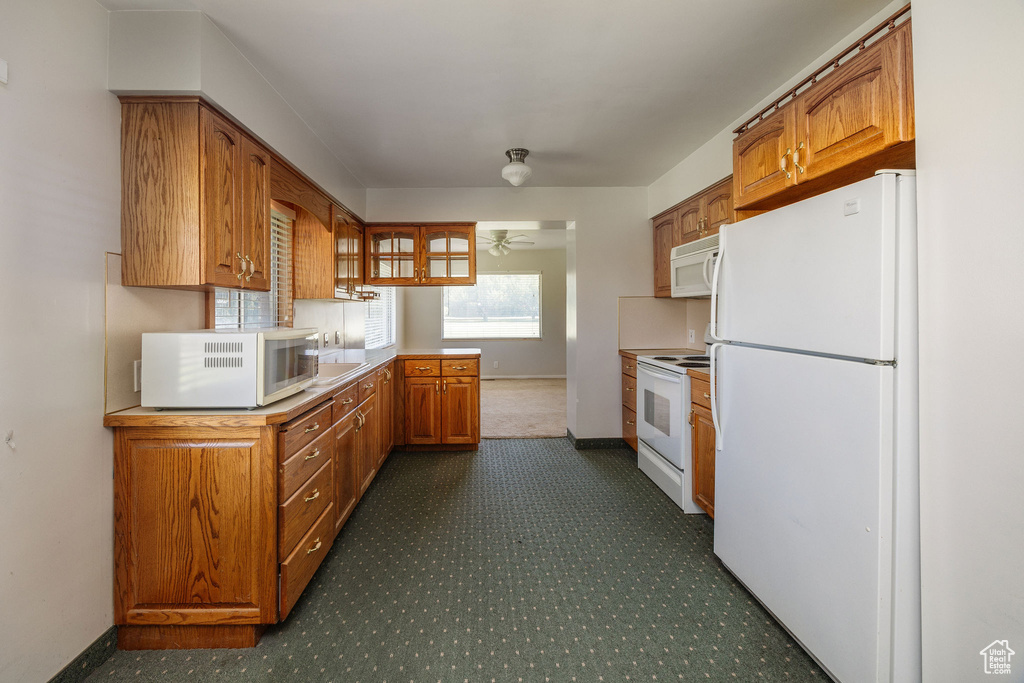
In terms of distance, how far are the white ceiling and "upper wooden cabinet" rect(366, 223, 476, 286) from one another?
3.20ft

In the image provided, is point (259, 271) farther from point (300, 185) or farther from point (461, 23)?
point (461, 23)

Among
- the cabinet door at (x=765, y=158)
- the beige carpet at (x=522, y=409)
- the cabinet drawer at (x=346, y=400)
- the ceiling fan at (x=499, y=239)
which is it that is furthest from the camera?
the ceiling fan at (x=499, y=239)

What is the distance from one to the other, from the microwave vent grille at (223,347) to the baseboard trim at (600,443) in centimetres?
311

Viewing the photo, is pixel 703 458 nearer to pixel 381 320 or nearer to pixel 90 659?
pixel 90 659

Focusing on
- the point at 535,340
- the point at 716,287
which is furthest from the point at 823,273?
the point at 535,340

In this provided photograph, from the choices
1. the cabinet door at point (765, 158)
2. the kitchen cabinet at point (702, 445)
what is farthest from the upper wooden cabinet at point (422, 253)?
the cabinet door at point (765, 158)

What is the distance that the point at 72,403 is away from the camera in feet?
5.11

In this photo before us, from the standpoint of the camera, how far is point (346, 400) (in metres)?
2.62

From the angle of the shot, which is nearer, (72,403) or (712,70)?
(72,403)

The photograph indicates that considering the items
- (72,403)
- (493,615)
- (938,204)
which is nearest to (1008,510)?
(938,204)

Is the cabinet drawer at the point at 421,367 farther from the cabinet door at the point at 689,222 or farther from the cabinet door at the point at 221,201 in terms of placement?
the cabinet door at the point at 689,222

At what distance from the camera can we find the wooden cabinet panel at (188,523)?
1701 millimetres

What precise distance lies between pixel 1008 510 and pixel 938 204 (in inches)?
31.1

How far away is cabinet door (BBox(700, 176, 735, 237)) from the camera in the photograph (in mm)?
2984
